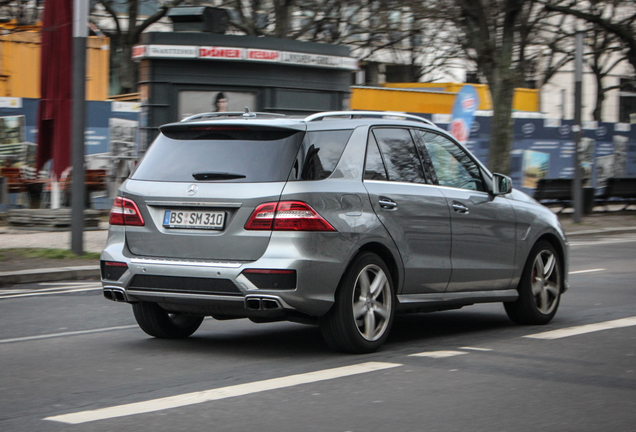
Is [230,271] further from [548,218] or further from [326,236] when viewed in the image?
[548,218]

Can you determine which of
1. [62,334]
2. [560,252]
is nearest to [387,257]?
[560,252]

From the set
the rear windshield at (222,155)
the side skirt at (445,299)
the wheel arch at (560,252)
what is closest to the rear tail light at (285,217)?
the rear windshield at (222,155)

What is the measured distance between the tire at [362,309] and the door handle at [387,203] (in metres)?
0.36

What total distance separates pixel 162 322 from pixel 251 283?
Result: 4.65 feet

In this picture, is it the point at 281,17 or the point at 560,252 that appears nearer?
the point at 560,252

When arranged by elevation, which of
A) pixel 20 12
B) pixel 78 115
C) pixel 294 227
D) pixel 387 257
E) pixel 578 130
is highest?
pixel 20 12

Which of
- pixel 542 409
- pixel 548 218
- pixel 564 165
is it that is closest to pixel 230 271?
pixel 542 409

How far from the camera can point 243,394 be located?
5.41 meters

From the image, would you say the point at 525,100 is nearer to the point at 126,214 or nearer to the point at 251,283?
the point at 126,214

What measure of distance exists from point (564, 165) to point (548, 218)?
66.9 feet

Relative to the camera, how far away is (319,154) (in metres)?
6.48

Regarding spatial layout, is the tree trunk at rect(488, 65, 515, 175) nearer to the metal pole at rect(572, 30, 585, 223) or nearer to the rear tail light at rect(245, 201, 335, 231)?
the metal pole at rect(572, 30, 585, 223)

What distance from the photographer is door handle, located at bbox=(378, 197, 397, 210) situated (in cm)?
671

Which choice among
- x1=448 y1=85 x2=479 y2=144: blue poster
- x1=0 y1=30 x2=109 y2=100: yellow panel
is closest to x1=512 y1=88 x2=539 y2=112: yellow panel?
x1=448 y1=85 x2=479 y2=144: blue poster
